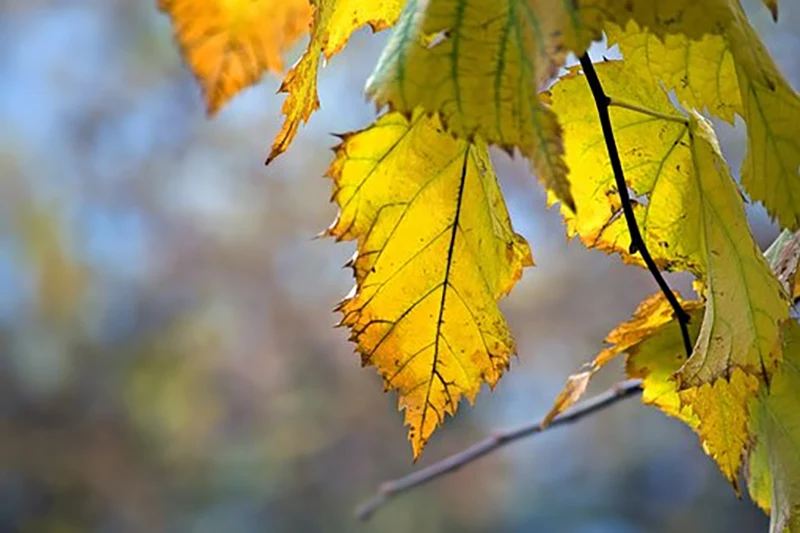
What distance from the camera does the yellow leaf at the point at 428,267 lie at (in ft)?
0.87

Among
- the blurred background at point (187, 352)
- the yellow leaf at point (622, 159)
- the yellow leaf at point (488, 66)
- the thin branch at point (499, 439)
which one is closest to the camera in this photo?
the yellow leaf at point (488, 66)

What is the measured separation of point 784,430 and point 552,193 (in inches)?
5.0

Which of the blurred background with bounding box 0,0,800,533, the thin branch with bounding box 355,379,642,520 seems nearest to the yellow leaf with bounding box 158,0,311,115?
the thin branch with bounding box 355,379,642,520

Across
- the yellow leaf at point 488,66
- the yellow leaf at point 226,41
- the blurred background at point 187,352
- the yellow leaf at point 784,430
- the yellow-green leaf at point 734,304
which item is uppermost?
the blurred background at point 187,352

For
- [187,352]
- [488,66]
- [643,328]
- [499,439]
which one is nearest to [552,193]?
[488,66]

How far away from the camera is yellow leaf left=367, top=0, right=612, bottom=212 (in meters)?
0.18

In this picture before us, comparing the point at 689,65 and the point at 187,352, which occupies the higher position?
the point at 187,352

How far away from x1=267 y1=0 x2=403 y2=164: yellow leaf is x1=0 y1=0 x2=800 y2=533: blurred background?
2956 millimetres

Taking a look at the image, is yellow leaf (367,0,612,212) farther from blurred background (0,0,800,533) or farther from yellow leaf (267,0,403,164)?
blurred background (0,0,800,533)

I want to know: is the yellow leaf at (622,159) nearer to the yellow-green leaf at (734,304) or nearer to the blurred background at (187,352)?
the yellow-green leaf at (734,304)

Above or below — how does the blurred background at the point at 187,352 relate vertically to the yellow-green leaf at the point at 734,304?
above

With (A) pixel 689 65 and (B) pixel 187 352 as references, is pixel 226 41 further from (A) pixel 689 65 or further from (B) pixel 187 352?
(B) pixel 187 352

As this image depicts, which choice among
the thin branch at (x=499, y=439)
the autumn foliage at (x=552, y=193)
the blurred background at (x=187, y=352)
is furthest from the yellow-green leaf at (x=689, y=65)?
the blurred background at (x=187, y=352)

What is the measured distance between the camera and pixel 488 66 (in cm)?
19
